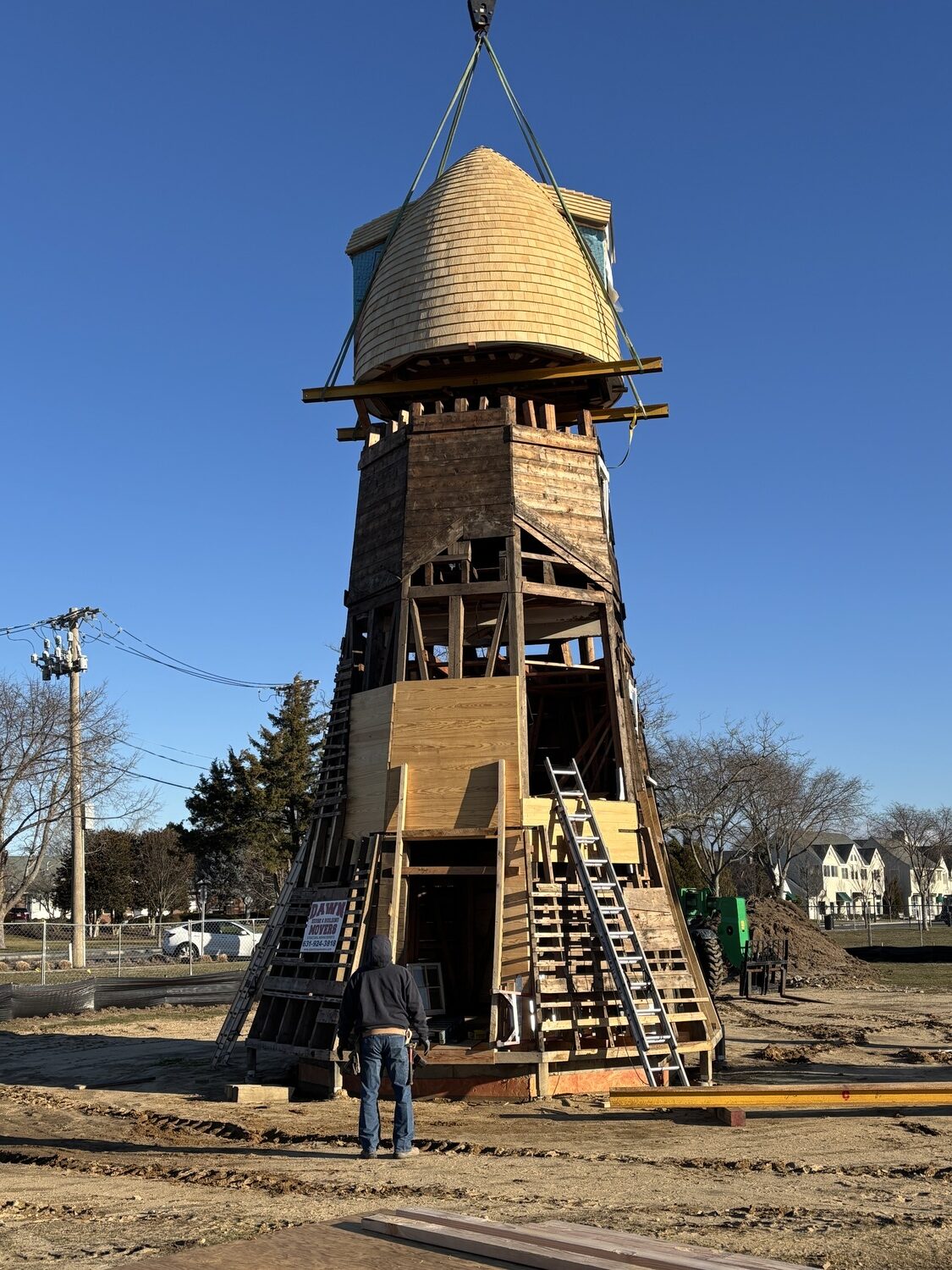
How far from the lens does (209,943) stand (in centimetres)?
4388

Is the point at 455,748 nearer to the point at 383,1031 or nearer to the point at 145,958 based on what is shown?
the point at 383,1031

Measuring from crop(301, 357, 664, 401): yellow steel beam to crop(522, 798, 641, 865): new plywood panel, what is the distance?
6344mm

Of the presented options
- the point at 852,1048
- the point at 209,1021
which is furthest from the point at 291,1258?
the point at 209,1021

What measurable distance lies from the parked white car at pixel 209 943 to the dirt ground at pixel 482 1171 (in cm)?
2670

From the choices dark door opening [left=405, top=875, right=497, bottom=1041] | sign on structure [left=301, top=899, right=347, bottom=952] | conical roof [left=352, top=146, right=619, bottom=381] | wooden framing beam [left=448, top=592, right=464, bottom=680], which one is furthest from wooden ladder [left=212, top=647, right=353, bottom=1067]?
conical roof [left=352, top=146, right=619, bottom=381]

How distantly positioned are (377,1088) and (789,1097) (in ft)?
13.1

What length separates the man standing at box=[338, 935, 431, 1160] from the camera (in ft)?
32.9

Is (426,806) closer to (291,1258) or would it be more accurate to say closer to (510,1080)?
(510,1080)

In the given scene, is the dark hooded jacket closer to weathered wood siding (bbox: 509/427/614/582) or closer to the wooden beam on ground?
the wooden beam on ground

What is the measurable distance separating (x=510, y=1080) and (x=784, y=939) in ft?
59.6

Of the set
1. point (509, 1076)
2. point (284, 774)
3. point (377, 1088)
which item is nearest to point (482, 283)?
point (509, 1076)

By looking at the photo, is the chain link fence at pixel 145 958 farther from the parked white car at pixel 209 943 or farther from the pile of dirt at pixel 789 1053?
the pile of dirt at pixel 789 1053

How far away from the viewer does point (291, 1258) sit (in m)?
6.48

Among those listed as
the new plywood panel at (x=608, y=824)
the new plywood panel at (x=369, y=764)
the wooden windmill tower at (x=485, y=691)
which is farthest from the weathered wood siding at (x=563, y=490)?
the new plywood panel at (x=608, y=824)
